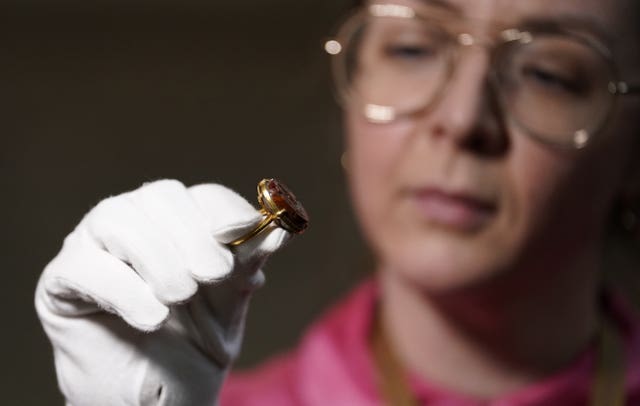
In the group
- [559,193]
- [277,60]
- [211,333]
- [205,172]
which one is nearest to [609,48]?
[559,193]

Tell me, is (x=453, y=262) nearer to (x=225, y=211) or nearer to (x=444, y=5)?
(x=444, y=5)

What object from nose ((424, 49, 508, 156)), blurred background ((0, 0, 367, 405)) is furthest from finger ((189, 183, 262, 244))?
blurred background ((0, 0, 367, 405))

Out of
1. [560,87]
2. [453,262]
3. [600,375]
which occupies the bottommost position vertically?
[600,375]

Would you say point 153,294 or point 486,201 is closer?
point 153,294

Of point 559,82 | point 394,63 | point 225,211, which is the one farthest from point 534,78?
point 225,211

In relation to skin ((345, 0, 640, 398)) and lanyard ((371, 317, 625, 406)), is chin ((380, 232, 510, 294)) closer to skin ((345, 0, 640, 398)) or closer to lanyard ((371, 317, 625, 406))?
skin ((345, 0, 640, 398))

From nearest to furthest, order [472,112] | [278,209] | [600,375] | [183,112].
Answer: [278,209]
[472,112]
[600,375]
[183,112]

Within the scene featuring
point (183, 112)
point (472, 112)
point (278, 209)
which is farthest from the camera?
point (183, 112)
